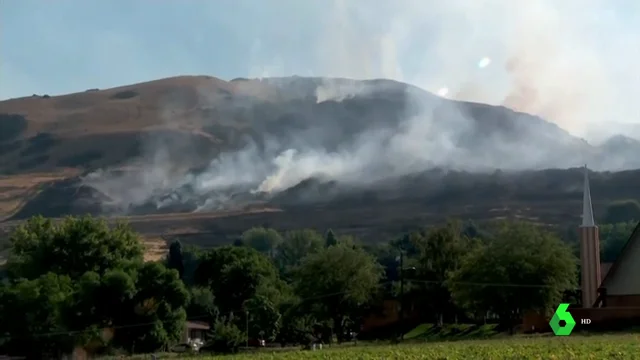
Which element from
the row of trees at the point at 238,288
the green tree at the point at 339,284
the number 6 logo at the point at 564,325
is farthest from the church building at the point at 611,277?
the green tree at the point at 339,284

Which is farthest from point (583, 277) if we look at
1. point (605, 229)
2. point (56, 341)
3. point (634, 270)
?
point (605, 229)

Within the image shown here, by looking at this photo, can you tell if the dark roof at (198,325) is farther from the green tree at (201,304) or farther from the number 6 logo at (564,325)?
the number 6 logo at (564,325)

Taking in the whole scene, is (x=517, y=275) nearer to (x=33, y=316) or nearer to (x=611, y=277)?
(x=611, y=277)

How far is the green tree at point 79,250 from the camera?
8906cm

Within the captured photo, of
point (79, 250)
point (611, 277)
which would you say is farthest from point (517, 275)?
point (79, 250)

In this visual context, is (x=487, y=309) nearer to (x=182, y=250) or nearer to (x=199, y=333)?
(x=199, y=333)

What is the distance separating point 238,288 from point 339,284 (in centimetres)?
1867

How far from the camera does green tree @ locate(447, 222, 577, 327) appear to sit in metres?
69.7

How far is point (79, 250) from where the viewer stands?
293ft

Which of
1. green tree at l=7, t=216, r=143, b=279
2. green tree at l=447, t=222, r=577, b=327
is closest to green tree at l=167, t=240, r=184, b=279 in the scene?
green tree at l=7, t=216, r=143, b=279

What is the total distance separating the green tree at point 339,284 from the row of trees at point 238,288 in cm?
10

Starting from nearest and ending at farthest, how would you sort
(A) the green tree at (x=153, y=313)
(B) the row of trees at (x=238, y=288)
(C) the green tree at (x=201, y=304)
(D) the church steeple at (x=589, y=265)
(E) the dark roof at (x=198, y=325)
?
(A) the green tree at (x=153, y=313) → (B) the row of trees at (x=238, y=288) → (D) the church steeple at (x=589, y=265) → (E) the dark roof at (x=198, y=325) → (C) the green tree at (x=201, y=304)

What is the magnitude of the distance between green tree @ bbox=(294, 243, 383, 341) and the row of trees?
10cm

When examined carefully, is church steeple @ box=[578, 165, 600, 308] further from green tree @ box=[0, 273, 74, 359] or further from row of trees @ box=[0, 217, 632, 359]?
green tree @ box=[0, 273, 74, 359]
